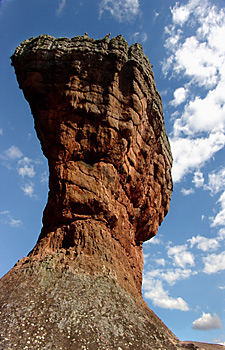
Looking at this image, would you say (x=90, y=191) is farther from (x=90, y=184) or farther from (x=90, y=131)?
(x=90, y=131)

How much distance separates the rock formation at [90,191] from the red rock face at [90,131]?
75 millimetres

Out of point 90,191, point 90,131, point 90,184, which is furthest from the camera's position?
point 90,131

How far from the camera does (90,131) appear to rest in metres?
20.0

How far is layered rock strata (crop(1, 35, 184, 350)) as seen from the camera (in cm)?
1308

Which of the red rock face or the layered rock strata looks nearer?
the layered rock strata

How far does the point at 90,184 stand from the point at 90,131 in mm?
4087

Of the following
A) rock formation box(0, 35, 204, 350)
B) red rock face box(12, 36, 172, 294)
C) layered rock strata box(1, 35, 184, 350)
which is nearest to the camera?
rock formation box(0, 35, 204, 350)

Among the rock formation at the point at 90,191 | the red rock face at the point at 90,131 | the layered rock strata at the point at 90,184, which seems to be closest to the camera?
the rock formation at the point at 90,191

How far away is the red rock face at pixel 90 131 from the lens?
18.1 metres

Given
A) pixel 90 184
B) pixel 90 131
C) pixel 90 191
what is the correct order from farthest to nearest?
pixel 90 131, pixel 90 184, pixel 90 191

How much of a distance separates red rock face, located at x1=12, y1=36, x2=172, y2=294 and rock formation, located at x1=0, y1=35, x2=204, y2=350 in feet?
0.25

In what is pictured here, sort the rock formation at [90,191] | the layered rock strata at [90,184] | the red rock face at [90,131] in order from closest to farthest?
the rock formation at [90,191], the layered rock strata at [90,184], the red rock face at [90,131]

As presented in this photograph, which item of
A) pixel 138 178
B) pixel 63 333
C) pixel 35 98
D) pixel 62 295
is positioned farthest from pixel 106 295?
pixel 35 98

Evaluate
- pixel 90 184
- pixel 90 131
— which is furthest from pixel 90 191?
pixel 90 131
